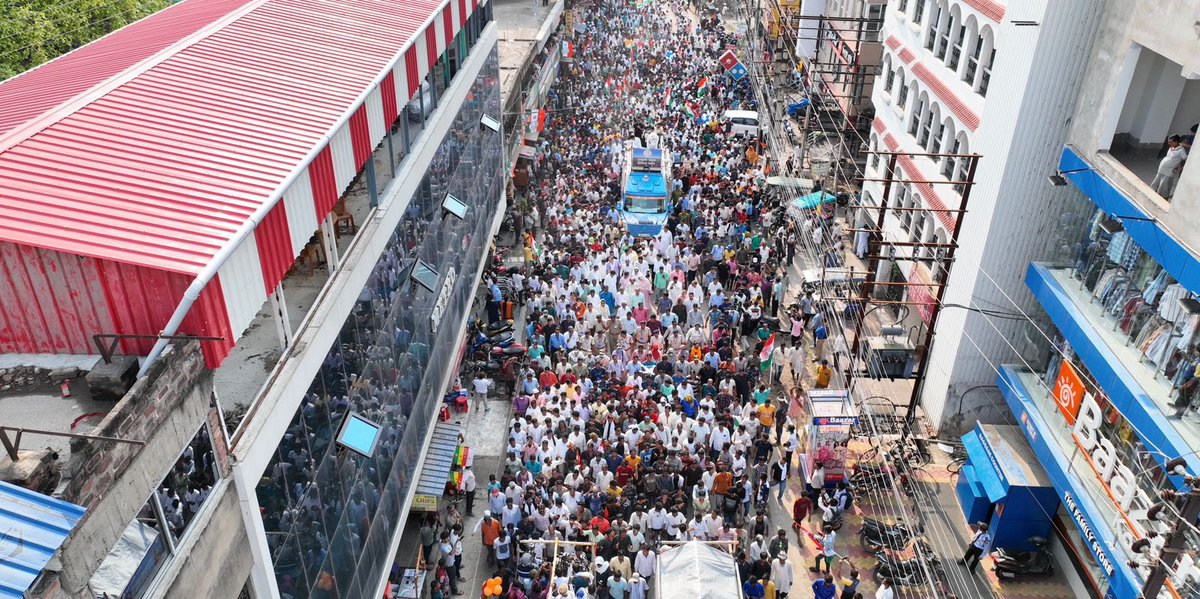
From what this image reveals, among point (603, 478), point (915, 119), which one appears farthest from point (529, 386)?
point (915, 119)

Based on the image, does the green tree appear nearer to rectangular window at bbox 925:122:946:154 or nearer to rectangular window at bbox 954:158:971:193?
rectangular window at bbox 954:158:971:193

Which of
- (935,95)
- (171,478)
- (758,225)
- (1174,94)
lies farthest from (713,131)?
(171,478)

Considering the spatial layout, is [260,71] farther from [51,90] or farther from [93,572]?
[93,572]

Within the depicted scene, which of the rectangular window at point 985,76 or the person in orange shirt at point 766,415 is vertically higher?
the rectangular window at point 985,76

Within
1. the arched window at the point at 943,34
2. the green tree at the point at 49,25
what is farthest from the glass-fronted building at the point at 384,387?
the green tree at the point at 49,25

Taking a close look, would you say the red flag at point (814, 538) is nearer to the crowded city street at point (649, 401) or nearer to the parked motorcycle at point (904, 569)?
the crowded city street at point (649, 401)

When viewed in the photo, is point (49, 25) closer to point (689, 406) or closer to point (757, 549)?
point (689, 406)
